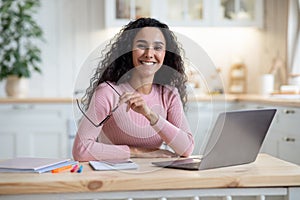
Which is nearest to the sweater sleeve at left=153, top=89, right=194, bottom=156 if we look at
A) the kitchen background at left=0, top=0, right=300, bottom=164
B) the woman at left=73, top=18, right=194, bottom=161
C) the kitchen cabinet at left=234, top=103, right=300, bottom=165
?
the woman at left=73, top=18, right=194, bottom=161

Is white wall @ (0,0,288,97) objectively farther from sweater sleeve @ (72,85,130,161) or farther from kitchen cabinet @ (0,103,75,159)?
sweater sleeve @ (72,85,130,161)

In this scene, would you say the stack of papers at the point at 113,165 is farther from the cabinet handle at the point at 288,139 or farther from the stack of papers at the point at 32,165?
the cabinet handle at the point at 288,139

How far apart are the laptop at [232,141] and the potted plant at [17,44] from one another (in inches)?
104

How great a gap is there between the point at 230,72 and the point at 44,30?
1.58m

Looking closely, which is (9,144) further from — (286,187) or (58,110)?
(286,187)

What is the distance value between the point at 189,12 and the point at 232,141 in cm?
289

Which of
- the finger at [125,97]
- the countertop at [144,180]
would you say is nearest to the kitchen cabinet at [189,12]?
the finger at [125,97]

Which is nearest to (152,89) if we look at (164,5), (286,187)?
(286,187)

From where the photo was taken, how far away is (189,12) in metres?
4.18

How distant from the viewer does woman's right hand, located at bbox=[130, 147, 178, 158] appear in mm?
→ 1611

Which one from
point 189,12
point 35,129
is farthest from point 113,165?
point 189,12

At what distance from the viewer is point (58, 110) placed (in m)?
3.84

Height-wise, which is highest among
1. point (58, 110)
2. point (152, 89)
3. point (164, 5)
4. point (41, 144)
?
point (164, 5)

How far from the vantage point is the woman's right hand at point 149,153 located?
161 cm
